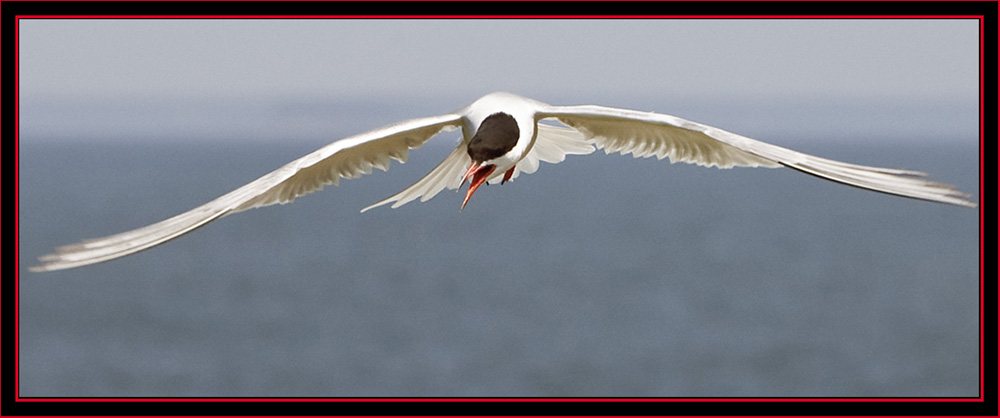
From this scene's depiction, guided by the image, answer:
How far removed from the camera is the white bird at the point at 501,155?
15.1 ft

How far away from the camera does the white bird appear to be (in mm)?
4605

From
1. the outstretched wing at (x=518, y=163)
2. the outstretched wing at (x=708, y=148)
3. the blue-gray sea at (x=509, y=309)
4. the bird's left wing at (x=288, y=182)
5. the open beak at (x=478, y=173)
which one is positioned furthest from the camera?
the blue-gray sea at (x=509, y=309)

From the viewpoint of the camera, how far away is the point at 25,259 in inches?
1788

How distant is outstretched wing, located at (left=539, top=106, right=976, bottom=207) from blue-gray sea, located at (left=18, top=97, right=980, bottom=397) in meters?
26.3

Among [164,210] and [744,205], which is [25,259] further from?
[744,205]

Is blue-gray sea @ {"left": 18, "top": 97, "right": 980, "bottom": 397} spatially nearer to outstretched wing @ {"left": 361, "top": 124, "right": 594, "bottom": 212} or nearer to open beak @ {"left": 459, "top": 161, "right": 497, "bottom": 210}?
outstretched wing @ {"left": 361, "top": 124, "right": 594, "bottom": 212}

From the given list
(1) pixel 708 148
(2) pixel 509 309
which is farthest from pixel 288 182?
(2) pixel 509 309

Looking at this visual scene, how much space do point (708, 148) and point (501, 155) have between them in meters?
1.28

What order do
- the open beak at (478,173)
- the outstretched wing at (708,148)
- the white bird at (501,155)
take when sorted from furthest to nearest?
the open beak at (478,173), the outstretched wing at (708,148), the white bird at (501,155)

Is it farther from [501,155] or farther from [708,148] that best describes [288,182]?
[708,148]

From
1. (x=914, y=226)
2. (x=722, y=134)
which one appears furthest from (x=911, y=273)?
(x=722, y=134)

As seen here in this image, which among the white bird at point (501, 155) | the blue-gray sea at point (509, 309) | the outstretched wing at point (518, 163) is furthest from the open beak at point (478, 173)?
the blue-gray sea at point (509, 309)

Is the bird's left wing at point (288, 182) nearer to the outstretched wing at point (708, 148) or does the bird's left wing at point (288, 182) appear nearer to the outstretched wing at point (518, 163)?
the outstretched wing at point (518, 163)

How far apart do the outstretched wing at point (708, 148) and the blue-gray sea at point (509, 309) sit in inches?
1036
